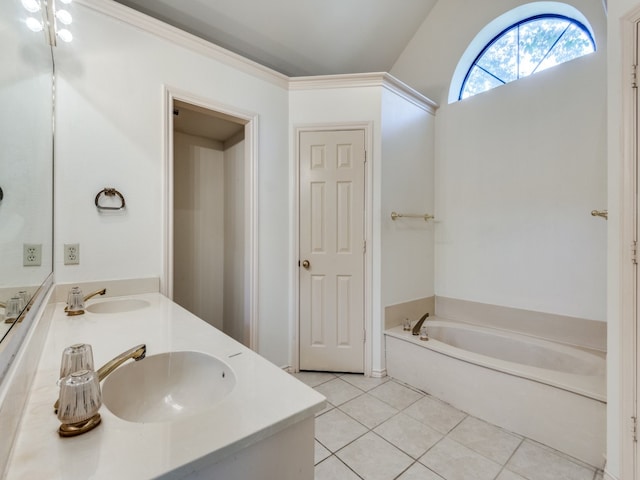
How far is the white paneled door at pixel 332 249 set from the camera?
2502 millimetres

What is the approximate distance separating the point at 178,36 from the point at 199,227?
1701 mm

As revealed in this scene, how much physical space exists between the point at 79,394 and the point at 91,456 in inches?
4.5

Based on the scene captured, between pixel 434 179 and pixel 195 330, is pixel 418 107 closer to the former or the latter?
pixel 434 179

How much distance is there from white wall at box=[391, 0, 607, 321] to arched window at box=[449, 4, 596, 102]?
141 mm

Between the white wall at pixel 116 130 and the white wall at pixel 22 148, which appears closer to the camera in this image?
the white wall at pixel 22 148

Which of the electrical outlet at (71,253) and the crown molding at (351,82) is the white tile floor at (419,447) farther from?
the crown molding at (351,82)

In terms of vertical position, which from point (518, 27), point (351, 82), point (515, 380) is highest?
point (518, 27)

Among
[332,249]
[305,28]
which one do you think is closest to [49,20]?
[305,28]

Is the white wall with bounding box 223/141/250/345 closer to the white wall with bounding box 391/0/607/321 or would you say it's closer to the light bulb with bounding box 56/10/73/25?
the light bulb with bounding box 56/10/73/25

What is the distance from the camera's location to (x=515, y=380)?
179cm

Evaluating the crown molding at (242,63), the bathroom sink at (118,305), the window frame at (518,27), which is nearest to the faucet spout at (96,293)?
the bathroom sink at (118,305)

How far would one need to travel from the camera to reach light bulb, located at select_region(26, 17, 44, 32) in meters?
1.08

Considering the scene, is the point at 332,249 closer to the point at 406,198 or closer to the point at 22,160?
the point at 406,198

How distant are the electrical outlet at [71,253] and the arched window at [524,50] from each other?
3194 millimetres
